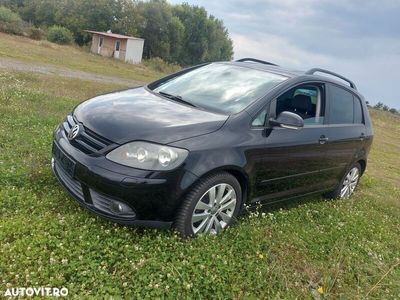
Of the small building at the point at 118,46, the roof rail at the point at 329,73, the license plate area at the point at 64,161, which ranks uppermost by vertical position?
the roof rail at the point at 329,73

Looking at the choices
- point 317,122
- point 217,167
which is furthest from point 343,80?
point 217,167

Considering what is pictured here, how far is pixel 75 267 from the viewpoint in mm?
3252

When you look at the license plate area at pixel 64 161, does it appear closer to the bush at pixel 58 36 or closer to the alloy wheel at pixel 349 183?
the alloy wheel at pixel 349 183

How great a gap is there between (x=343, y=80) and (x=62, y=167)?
4.27 meters

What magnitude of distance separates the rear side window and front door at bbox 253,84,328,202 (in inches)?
10.2

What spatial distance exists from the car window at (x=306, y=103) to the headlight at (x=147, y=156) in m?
1.57

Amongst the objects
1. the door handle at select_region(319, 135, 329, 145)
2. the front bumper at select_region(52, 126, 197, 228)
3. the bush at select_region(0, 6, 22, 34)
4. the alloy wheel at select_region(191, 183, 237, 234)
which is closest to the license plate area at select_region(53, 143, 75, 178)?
the front bumper at select_region(52, 126, 197, 228)

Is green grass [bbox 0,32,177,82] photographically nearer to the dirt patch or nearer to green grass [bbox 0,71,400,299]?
the dirt patch

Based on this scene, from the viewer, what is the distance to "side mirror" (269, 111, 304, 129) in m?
4.22

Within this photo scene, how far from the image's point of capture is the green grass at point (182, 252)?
323 centimetres

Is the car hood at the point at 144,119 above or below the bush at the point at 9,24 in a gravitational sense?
above

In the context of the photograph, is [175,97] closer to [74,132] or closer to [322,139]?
[74,132]

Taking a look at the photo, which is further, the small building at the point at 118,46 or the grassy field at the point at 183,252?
the small building at the point at 118,46

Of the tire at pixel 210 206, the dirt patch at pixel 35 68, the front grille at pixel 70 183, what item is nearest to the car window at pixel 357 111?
the tire at pixel 210 206
